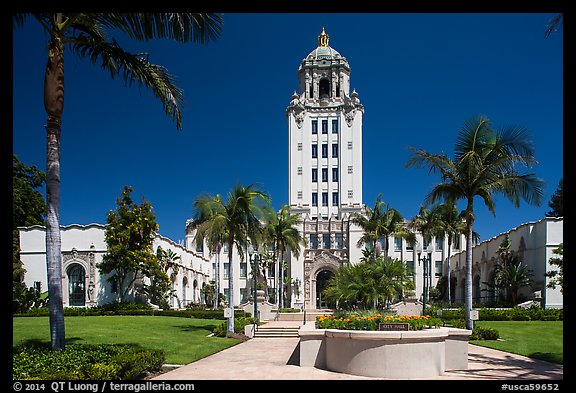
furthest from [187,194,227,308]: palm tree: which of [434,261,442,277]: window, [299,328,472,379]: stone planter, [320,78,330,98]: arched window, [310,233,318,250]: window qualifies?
[320,78,330,98]: arched window

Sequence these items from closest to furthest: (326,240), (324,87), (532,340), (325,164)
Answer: (532,340) < (326,240) < (325,164) < (324,87)

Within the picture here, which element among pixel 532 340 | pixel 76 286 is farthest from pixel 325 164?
pixel 532 340

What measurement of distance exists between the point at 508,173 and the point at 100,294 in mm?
31326

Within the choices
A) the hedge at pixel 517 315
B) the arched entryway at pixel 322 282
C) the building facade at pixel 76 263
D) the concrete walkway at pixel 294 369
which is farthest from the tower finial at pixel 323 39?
the concrete walkway at pixel 294 369

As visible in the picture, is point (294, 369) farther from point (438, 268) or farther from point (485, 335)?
point (438, 268)

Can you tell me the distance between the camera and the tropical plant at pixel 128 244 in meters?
37.5

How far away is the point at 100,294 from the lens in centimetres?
3944

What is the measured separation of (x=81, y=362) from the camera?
1034 centimetres

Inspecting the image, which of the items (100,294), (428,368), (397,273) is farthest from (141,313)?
(428,368)

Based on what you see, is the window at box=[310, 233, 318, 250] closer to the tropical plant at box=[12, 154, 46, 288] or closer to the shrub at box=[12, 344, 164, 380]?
the tropical plant at box=[12, 154, 46, 288]

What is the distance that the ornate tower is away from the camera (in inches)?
2495

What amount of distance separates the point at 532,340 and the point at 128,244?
27905 mm
